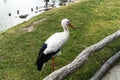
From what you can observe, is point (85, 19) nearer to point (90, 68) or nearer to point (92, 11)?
point (92, 11)

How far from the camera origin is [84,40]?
15.2 metres

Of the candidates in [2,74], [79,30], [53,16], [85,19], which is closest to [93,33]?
[79,30]

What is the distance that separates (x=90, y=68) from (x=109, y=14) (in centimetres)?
831

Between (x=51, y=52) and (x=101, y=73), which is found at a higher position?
(x=51, y=52)

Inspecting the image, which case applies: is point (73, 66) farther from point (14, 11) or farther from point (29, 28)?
point (14, 11)

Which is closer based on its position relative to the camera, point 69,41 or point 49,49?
point 49,49

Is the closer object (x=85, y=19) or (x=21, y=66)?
(x=21, y=66)

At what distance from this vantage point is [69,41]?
15211mm

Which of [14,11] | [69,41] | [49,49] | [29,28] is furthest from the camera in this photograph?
[14,11]

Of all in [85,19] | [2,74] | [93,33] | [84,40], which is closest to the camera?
[2,74]

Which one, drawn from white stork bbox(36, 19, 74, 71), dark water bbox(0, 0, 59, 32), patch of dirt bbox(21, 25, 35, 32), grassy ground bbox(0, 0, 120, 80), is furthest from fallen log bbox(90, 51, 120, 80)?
dark water bbox(0, 0, 59, 32)

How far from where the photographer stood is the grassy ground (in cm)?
1216

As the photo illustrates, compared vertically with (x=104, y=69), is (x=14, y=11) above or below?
below

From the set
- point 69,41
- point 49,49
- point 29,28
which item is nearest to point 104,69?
point 49,49
